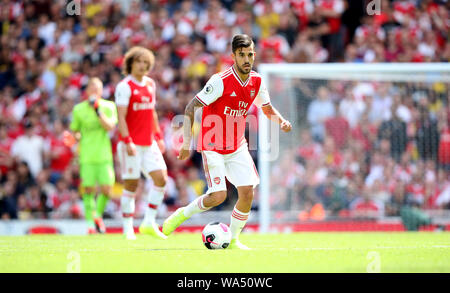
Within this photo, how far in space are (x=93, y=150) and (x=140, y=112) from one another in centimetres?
217

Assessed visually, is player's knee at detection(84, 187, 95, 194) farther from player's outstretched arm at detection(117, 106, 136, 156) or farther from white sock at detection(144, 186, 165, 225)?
player's outstretched arm at detection(117, 106, 136, 156)

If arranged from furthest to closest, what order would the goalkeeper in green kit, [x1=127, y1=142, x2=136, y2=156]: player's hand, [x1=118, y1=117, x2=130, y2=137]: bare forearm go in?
1. the goalkeeper in green kit
2. [x1=118, y1=117, x2=130, y2=137]: bare forearm
3. [x1=127, y1=142, x2=136, y2=156]: player's hand

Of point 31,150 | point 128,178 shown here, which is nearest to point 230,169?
point 128,178

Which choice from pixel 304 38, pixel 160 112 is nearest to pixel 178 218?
pixel 160 112

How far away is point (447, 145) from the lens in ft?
49.5

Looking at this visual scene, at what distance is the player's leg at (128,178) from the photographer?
10.8 meters

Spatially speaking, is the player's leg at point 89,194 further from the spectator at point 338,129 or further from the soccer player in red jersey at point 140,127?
the spectator at point 338,129

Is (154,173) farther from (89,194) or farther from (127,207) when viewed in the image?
(89,194)

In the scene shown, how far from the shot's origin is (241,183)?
841 cm

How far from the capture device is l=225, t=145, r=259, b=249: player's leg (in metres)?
8.38

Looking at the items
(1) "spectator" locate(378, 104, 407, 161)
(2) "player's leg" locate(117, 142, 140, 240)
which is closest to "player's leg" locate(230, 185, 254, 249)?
(2) "player's leg" locate(117, 142, 140, 240)

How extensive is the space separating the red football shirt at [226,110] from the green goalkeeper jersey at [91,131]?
14.4 ft

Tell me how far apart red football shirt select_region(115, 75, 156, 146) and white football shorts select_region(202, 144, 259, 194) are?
2.46 meters
